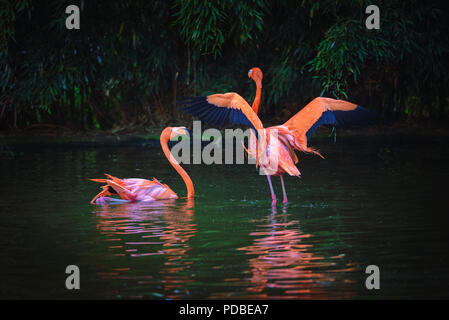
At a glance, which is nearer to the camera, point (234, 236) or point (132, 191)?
point (234, 236)

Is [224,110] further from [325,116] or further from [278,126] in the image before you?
[325,116]

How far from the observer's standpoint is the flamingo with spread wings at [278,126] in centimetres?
802

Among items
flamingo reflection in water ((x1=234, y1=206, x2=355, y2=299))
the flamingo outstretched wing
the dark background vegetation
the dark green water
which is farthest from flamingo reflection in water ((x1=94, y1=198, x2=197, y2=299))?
the dark background vegetation

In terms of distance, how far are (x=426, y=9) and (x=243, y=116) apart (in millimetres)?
7032

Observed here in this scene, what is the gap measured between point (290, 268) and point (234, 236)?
1.20 meters

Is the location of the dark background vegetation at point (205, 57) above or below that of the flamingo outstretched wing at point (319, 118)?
above

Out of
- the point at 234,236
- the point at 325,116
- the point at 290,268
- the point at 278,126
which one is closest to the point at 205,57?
the point at 325,116

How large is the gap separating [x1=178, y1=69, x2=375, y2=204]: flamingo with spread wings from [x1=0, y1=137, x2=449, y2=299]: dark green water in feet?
1.67

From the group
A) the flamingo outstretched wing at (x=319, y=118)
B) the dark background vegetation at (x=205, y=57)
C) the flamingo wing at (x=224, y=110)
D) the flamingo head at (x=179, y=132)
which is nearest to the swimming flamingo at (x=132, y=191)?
the flamingo head at (x=179, y=132)

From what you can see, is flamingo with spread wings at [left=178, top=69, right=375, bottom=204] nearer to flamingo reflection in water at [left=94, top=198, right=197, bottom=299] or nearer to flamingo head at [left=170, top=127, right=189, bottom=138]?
flamingo head at [left=170, top=127, right=189, bottom=138]

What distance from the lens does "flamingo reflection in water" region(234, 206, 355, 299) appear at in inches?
181

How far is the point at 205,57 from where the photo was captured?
625 inches

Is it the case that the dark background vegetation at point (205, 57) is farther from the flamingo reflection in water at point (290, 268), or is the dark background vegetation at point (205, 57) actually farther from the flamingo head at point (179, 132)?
the flamingo reflection in water at point (290, 268)

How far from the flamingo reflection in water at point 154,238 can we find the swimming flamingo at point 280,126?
0.96 m
